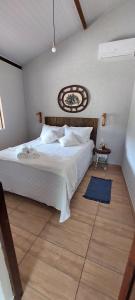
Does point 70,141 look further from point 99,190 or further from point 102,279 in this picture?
point 102,279

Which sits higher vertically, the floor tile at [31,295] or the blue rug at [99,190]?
the blue rug at [99,190]

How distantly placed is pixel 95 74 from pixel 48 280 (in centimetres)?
353

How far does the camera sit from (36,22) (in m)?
2.41

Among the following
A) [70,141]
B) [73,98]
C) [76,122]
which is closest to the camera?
[70,141]

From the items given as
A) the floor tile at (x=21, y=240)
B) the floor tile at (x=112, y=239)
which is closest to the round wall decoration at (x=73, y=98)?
the floor tile at (x=112, y=239)

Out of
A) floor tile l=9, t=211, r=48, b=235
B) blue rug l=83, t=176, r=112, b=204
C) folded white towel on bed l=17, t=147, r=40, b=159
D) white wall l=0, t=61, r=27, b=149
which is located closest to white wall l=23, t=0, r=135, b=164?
white wall l=0, t=61, r=27, b=149

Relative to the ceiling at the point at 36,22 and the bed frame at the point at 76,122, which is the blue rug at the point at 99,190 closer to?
the bed frame at the point at 76,122

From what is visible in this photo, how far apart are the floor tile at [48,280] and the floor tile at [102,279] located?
0.39 ft

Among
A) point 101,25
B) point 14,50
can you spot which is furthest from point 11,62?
point 101,25

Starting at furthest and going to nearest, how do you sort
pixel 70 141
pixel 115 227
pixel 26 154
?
pixel 70 141, pixel 26 154, pixel 115 227

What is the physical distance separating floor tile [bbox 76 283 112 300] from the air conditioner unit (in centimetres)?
357

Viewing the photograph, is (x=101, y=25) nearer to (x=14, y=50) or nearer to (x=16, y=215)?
(x=14, y=50)

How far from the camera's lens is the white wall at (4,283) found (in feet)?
2.54

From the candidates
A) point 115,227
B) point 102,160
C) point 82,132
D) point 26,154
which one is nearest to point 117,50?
point 82,132
